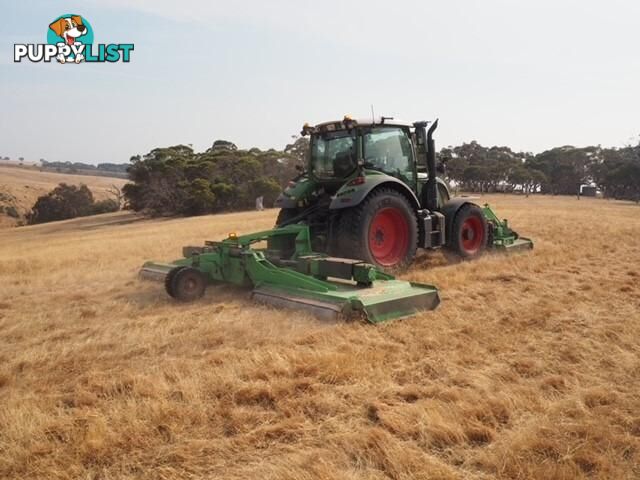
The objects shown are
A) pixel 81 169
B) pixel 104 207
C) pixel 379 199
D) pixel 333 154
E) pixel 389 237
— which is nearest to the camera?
pixel 379 199

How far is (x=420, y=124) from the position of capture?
769cm

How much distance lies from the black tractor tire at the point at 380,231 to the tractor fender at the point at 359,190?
123 mm

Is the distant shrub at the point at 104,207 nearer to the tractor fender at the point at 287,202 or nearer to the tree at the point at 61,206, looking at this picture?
the tree at the point at 61,206

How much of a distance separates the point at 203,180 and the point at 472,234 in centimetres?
2678

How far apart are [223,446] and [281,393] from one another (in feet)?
2.06

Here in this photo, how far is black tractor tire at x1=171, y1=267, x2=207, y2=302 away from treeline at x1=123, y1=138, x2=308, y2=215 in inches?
1077

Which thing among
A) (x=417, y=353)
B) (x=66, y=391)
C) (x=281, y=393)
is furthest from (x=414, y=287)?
(x=66, y=391)

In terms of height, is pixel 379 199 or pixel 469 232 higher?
pixel 379 199

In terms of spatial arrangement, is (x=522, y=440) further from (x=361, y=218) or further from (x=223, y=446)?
(x=361, y=218)

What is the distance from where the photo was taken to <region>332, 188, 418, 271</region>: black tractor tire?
654cm

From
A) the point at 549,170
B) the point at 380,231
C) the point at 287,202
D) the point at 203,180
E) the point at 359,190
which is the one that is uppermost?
the point at 549,170

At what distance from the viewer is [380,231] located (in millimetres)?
7020

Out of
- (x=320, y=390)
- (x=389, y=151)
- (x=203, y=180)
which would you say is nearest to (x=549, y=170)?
(x=203, y=180)

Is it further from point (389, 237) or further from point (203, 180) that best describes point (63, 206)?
point (389, 237)
